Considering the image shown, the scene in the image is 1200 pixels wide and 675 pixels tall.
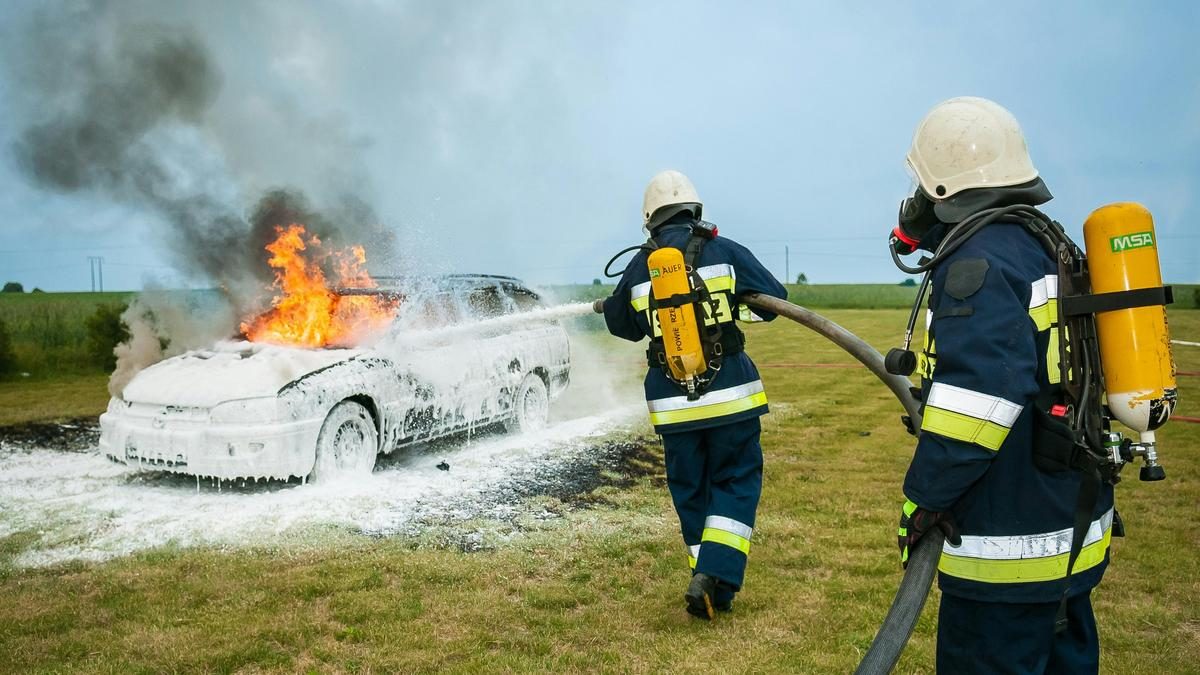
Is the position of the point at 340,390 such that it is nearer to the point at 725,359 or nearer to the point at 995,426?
the point at 725,359

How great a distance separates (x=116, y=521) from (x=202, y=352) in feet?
5.49

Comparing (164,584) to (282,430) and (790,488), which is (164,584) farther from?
(790,488)

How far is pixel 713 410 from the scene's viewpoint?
14.4 ft

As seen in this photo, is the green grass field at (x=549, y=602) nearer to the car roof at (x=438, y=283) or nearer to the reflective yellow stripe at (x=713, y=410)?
the reflective yellow stripe at (x=713, y=410)

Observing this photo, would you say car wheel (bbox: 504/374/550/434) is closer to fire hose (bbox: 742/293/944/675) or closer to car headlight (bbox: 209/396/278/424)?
car headlight (bbox: 209/396/278/424)

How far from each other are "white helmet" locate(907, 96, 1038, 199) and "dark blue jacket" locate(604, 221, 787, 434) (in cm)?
172

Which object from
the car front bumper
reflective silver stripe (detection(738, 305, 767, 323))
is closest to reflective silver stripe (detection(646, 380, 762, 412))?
reflective silver stripe (detection(738, 305, 767, 323))

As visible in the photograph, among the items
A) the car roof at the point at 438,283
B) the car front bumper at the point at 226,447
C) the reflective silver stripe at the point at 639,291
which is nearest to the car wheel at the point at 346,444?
the car front bumper at the point at 226,447

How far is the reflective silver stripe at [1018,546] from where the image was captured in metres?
2.49

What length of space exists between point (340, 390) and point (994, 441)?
17.1 ft

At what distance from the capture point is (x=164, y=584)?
15.8 ft

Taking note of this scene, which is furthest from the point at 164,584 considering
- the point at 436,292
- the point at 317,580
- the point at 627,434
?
the point at 627,434

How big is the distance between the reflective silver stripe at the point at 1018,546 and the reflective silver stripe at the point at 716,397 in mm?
1877

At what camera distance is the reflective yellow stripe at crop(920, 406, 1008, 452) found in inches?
91.1
